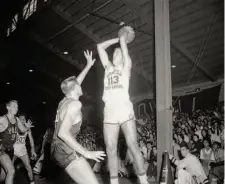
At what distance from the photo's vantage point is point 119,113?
3.96 metres

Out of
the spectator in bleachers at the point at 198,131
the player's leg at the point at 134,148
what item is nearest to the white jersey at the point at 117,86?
the player's leg at the point at 134,148

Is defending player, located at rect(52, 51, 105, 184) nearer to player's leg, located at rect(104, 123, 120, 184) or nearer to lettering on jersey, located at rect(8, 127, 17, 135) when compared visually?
player's leg, located at rect(104, 123, 120, 184)

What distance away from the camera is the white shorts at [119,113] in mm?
3951

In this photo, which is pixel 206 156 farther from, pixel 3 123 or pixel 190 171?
pixel 3 123

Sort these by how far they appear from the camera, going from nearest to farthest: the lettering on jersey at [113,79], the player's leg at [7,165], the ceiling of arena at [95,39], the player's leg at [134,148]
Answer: the player's leg at [134,148]
the lettering on jersey at [113,79]
the player's leg at [7,165]
the ceiling of arena at [95,39]

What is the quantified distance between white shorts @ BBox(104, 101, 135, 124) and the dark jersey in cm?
199

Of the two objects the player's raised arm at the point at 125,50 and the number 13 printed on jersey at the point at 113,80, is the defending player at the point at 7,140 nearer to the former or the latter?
the number 13 printed on jersey at the point at 113,80

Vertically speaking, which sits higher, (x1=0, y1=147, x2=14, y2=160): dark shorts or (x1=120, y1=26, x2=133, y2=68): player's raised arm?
(x1=120, y1=26, x2=133, y2=68): player's raised arm

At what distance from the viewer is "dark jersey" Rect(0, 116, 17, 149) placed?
485 cm

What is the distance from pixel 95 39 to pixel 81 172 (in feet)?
34.5

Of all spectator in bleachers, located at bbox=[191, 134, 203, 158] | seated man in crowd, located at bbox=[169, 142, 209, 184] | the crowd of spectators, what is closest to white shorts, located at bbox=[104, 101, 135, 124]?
the crowd of spectators

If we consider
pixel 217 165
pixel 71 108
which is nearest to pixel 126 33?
pixel 71 108

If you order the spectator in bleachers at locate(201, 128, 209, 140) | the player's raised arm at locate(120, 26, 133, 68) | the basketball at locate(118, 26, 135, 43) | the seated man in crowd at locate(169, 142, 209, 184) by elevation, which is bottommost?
the seated man in crowd at locate(169, 142, 209, 184)

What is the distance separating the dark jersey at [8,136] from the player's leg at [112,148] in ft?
6.45
